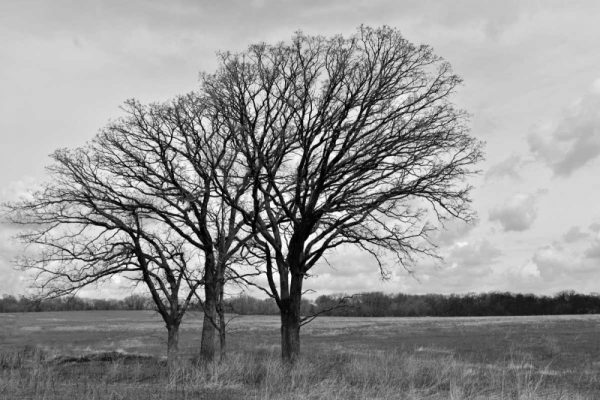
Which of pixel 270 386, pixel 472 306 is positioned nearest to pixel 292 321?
pixel 270 386

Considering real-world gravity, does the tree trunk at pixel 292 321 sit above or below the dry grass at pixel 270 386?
above

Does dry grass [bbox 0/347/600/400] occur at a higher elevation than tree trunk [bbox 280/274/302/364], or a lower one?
lower

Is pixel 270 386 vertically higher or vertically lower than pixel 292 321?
lower

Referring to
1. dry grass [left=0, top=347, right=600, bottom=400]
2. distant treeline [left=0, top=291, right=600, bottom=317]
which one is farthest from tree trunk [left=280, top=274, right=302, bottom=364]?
distant treeline [left=0, top=291, right=600, bottom=317]

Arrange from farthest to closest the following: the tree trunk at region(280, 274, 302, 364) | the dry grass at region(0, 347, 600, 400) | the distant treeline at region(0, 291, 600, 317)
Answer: the distant treeline at region(0, 291, 600, 317)
the tree trunk at region(280, 274, 302, 364)
the dry grass at region(0, 347, 600, 400)

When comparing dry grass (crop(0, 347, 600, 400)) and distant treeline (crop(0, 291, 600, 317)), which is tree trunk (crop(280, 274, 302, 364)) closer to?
dry grass (crop(0, 347, 600, 400))

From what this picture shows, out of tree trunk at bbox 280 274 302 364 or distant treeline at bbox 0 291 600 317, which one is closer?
tree trunk at bbox 280 274 302 364

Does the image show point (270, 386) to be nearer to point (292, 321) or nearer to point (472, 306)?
point (292, 321)

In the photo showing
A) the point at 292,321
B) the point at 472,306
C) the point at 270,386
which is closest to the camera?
the point at 270,386

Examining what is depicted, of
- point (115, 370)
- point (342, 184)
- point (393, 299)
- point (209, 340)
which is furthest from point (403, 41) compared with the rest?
point (393, 299)

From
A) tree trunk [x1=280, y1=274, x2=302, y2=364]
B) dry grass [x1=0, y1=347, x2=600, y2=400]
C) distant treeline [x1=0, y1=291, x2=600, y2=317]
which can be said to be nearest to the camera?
dry grass [x1=0, y1=347, x2=600, y2=400]

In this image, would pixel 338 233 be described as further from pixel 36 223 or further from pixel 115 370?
pixel 36 223

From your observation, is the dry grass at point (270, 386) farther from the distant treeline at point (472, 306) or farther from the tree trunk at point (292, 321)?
the distant treeline at point (472, 306)

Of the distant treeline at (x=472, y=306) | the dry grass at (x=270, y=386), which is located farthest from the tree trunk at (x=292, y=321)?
the distant treeline at (x=472, y=306)
